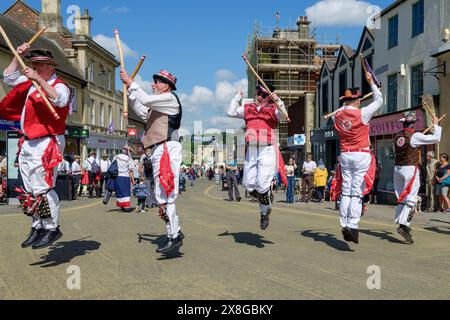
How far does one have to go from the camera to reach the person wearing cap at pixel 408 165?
758 cm

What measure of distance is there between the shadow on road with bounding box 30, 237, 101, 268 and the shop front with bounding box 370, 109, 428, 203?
561 inches

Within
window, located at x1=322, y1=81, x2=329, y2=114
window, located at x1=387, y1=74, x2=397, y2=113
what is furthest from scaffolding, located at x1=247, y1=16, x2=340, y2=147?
window, located at x1=387, y1=74, x2=397, y2=113

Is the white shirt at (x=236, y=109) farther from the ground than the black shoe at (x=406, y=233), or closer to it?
farther from the ground

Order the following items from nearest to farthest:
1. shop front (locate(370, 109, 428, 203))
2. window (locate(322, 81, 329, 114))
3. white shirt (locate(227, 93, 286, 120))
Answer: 1. white shirt (locate(227, 93, 286, 120))
2. shop front (locate(370, 109, 428, 203))
3. window (locate(322, 81, 329, 114))

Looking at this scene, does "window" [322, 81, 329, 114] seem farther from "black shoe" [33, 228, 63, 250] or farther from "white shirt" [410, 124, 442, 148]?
"black shoe" [33, 228, 63, 250]

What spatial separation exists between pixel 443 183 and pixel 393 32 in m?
9.23

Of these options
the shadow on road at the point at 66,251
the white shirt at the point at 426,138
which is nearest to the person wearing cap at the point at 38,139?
the shadow on road at the point at 66,251

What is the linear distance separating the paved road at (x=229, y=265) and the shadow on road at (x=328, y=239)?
0.05 feet

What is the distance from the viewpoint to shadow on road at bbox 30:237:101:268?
5484mm

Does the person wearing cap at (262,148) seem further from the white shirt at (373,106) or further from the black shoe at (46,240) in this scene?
the black shoe at (46,240)

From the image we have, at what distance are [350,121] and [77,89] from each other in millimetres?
31997

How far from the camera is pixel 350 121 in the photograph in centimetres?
692

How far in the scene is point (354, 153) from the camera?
6906 millimetres
